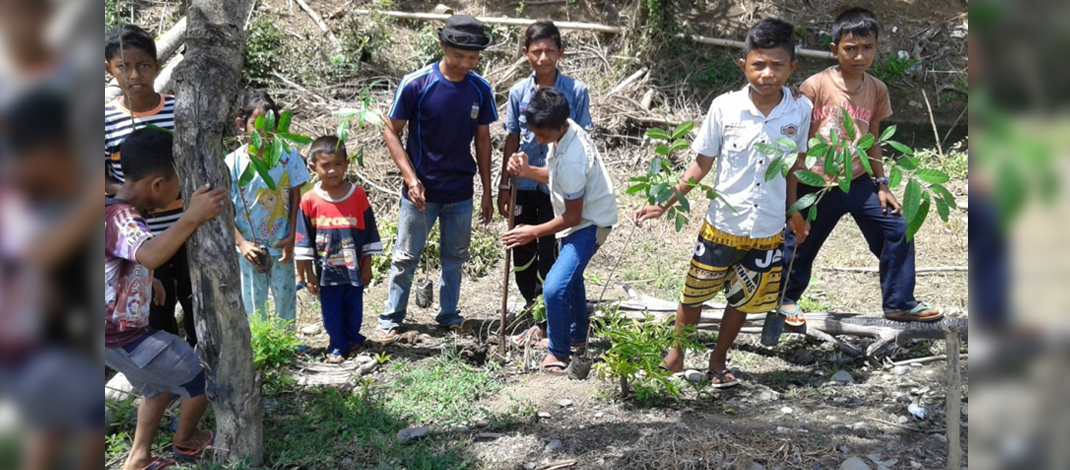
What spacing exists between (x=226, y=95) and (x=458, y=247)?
2064mm

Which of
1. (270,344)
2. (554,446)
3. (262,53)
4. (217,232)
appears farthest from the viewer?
(262,53)

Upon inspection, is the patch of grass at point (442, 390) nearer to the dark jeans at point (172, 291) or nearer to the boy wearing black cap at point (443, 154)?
the boy wearing black cap at point (443, 154)

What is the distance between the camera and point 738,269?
13.1ft

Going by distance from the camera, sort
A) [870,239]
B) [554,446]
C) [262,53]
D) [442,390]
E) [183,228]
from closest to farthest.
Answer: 1. [183,228]
2. [554,446]
3. [442,390]
4. [870,239]
5. [262,53]

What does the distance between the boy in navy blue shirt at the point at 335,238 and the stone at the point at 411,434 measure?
928 mm

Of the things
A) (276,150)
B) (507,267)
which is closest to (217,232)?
(276,150)

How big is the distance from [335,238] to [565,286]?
1.24m

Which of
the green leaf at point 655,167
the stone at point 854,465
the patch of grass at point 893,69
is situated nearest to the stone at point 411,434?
the green leaf at point 655,167

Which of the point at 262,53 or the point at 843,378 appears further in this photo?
the point at 262,53

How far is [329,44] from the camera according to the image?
359 inches

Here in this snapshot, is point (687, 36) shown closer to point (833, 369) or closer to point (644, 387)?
point (833, 369)

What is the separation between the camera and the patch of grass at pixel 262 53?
8.70 metres

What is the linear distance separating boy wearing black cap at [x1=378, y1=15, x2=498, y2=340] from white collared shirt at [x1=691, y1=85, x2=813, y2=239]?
1.40m

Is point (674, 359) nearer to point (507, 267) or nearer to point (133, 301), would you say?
point (507, 267)
